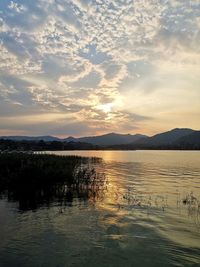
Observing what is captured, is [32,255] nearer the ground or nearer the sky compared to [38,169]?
nearer the ground

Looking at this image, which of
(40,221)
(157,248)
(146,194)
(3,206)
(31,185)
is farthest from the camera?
(146,194)

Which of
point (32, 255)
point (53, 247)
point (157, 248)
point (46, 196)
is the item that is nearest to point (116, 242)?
point (157, 248)

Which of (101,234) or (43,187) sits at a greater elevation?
(43,187)

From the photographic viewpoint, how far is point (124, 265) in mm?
12914

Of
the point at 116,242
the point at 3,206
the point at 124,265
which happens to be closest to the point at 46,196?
the point at 3,206

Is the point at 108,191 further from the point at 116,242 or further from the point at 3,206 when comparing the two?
the point at 116,242

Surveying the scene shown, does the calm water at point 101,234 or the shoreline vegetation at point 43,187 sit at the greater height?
the shoreline vegetation at point 43,187

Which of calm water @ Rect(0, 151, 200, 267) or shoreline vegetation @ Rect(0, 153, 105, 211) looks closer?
calm water @ Rect(0, 151, 200, 267)

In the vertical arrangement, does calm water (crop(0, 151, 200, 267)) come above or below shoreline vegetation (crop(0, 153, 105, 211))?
below

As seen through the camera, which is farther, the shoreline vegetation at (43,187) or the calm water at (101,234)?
the shoreline vegetation at (43,187)

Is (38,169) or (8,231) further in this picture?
(38,169)

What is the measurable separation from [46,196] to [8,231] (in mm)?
10536

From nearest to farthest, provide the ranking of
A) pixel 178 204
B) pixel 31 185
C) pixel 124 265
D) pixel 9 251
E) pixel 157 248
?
1. pixel 124 265
2. pixel 9 251
3. pixel 157 248
4. pixel 178 204
5. pixel 31 185

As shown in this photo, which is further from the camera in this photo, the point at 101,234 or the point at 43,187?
the point at 43,187
